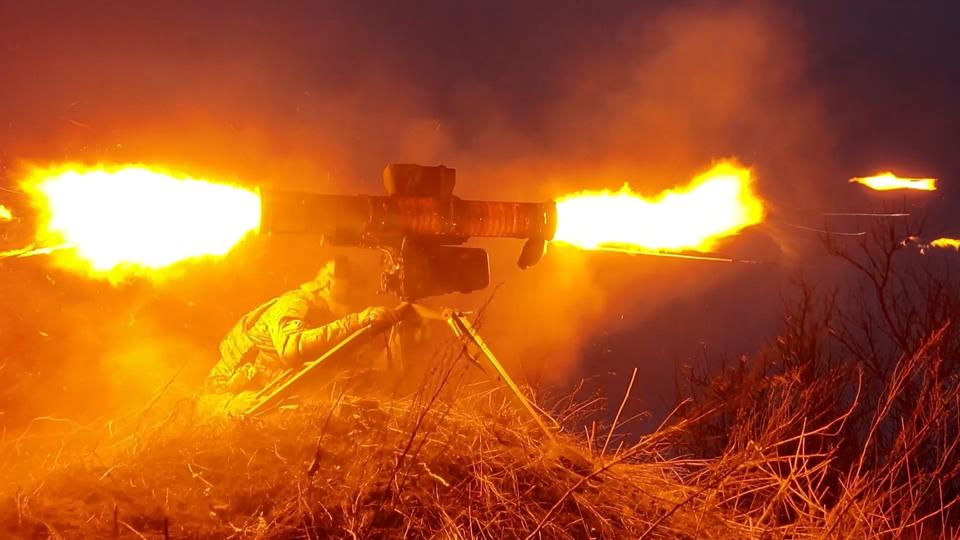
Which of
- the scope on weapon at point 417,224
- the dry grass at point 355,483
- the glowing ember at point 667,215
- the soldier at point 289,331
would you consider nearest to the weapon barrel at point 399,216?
the scope on weapon at point 417,224

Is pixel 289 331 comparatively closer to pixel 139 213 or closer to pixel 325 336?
pixel 325 336

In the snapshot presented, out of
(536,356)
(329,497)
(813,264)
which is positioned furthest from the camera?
(813,264)

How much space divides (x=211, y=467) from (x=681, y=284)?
406 inches

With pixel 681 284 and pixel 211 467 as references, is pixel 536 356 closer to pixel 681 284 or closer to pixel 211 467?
pixel 681 284

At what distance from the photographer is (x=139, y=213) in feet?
15.2

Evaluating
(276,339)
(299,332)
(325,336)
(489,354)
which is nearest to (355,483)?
(489,354)

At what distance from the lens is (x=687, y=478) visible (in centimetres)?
448

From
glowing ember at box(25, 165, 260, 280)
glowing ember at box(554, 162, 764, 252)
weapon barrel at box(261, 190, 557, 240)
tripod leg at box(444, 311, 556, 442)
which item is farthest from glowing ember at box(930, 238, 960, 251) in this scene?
A: glowing ember at box(25, 165, 260, 280)

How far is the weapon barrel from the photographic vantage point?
4051 mm

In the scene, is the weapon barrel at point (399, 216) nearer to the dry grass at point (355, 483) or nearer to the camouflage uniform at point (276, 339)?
the camouflage uniform at point (276, 339)

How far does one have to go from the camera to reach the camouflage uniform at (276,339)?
4852 millimetres

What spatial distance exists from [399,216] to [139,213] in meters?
1.77

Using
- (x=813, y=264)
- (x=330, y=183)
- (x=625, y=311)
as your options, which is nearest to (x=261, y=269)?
(x=330, y=183)

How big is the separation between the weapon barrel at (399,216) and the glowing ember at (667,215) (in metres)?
0.39
